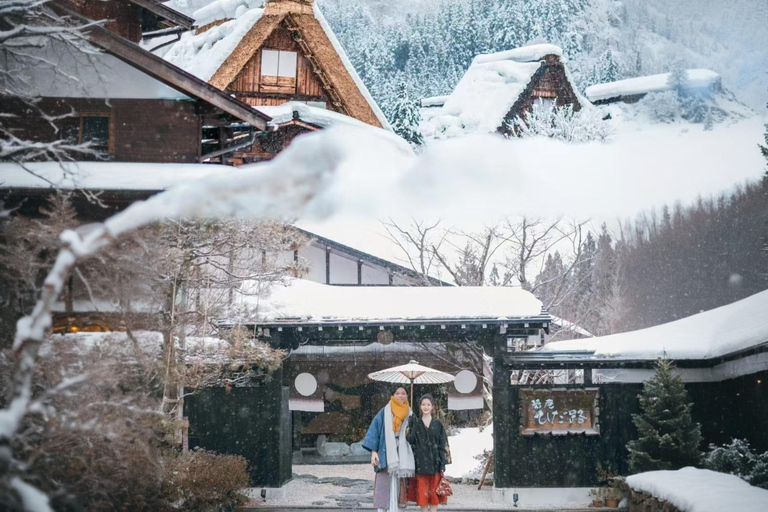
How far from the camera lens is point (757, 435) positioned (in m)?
12.2

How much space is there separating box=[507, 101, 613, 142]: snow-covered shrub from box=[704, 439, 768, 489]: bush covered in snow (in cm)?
1485

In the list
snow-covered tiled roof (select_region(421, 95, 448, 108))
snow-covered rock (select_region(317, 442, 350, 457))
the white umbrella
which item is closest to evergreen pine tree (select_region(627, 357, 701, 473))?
the white umbrella

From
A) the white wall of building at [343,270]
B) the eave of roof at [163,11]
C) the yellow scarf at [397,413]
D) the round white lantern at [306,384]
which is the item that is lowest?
the yellow scarf at [397,413]

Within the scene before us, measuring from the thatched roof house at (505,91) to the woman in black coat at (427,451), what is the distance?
63.8ft

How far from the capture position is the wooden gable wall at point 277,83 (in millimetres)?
21641

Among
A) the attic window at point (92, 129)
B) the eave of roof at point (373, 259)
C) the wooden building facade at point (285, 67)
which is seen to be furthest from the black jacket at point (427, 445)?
the wooden building facade at point (285, 67)

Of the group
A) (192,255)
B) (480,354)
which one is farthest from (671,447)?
(192,255)

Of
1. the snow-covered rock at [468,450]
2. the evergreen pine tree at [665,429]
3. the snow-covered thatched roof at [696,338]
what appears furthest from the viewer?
the snow-covered rock at [468,450]

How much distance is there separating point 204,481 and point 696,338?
8465 millimetres

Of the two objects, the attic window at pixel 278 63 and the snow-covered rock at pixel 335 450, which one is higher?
the attic window at pixel 278 63

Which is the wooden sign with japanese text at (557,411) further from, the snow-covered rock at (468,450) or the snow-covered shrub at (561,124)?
the snow-covered shrub at (561,124)

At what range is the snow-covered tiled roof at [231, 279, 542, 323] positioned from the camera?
1358cm

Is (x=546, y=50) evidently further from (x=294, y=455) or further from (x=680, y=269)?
(x=294, y=455)

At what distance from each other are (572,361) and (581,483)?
2.08 metres
